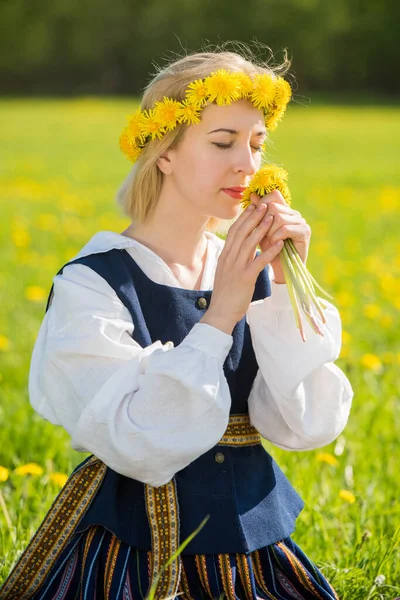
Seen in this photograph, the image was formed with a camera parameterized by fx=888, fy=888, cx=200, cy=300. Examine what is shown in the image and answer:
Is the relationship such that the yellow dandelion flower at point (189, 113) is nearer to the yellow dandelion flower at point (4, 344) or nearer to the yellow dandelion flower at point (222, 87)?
the yellow dandelion flower at point (222, 87)

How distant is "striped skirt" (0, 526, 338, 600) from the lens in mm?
2113

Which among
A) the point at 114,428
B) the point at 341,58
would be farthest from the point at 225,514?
the point at 341,58

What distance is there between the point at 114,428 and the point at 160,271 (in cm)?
49

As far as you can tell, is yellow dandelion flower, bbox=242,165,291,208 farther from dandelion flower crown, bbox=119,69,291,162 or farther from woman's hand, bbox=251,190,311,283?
dandelion flower crown, bbox=119,69,291,162

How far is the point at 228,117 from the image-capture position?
225 cm

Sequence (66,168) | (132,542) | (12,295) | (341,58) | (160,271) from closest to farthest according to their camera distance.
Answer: (132,542) < (160,271) < (12,295) < (66,168) < (341,58)

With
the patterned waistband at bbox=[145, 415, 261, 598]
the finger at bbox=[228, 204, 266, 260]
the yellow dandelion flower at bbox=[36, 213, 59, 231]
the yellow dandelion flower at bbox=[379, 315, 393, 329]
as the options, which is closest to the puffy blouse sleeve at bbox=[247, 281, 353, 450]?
the finger at bbox=[228, 204, 266, 260]

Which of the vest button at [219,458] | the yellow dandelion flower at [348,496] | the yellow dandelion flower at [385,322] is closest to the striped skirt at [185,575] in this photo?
the vest button at [219,458]

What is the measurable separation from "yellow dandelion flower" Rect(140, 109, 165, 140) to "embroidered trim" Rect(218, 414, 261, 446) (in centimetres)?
76

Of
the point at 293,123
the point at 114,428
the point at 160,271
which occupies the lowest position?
the point at 114,428

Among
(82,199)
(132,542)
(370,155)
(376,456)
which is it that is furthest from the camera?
(370,155)

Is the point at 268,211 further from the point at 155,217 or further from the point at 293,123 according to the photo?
the point at 293,123

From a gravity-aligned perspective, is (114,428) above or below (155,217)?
below

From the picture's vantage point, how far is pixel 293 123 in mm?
26297
